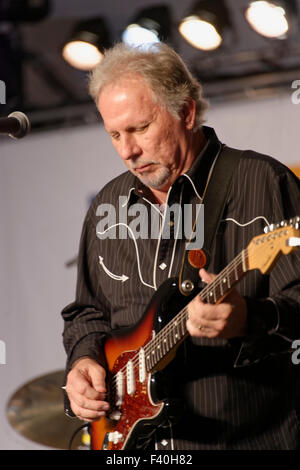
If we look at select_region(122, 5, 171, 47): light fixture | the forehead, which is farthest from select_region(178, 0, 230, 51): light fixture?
the forehead

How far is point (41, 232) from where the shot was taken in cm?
466

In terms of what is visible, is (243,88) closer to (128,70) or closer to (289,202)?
(128,70)

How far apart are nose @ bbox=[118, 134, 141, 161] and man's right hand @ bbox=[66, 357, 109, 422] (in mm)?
703

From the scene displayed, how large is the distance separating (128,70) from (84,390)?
1.08 meters

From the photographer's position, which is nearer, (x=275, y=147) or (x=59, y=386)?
(x=59, y=386)

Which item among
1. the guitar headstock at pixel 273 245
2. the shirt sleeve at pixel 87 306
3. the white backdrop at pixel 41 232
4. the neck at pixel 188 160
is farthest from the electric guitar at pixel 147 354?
the white backdrop at pixel 41 232

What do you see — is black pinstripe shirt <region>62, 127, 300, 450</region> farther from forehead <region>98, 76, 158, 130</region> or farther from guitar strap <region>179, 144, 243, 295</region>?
forehead <region>98, 76, 158, 130</region>

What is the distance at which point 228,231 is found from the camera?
2.37 meters

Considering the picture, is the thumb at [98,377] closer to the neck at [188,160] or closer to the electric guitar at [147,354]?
the electric guitar at [147,354]

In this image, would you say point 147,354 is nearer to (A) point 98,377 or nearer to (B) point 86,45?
Result: (A) point 98,377

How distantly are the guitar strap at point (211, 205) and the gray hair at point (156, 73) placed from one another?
0.20m

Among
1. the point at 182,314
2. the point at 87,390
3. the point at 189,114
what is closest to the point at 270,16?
the point at 189,114

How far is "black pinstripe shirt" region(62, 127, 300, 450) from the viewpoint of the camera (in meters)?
2.11
